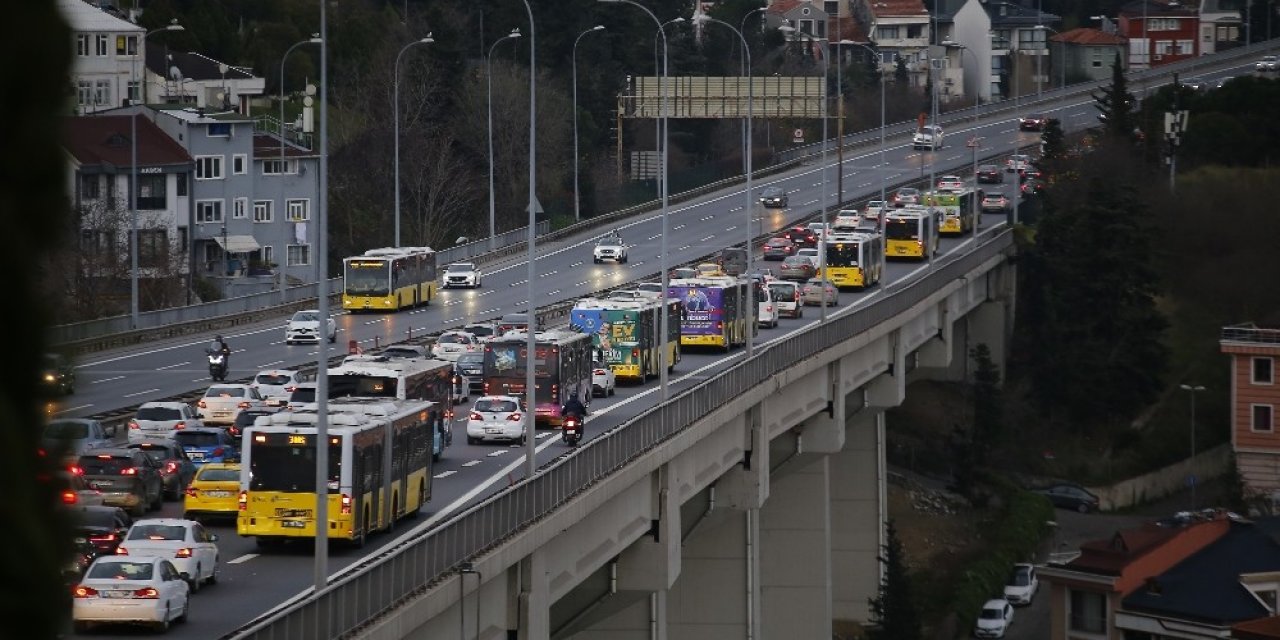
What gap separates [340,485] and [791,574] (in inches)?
1374

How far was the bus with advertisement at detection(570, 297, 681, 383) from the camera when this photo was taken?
52.3 m

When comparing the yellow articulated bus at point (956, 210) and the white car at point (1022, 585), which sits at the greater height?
the yellow articulated bus at point (956, 210)

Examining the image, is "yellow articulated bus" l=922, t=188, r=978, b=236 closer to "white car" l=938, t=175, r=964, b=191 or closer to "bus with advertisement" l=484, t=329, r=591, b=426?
→ "white car" l=938, t=175, r=964, b=191

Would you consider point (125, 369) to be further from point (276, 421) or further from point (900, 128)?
point (900, 128)

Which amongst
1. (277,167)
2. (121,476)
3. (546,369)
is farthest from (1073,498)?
(121,476)

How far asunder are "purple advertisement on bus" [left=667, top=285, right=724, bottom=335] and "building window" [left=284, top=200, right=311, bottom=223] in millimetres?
40549

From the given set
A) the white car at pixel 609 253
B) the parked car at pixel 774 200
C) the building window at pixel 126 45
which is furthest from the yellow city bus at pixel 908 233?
the building window at pixel 126 45

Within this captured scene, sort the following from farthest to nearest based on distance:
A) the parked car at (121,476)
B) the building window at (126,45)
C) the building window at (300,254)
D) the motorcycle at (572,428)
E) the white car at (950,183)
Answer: the white car at (950,183)
the building window at (126,45)
the building window at (300,254)
the motorcycle at (572,428)
the parked car at (121,476)

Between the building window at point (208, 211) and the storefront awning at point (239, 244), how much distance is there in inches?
41.6

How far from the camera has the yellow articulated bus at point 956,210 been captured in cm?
10094

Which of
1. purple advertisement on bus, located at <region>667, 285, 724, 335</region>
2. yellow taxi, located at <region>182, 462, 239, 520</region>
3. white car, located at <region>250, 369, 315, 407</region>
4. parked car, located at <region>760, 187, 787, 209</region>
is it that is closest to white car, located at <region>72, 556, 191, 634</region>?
yellow taxi, located at <region>182, 462, 239, 520</region>

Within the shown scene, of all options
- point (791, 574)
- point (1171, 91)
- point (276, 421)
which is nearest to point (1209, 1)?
point (1171, 91)

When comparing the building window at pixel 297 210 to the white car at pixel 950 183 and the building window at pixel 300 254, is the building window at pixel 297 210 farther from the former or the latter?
the white car at pixel 950 183

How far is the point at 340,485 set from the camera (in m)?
26.7
